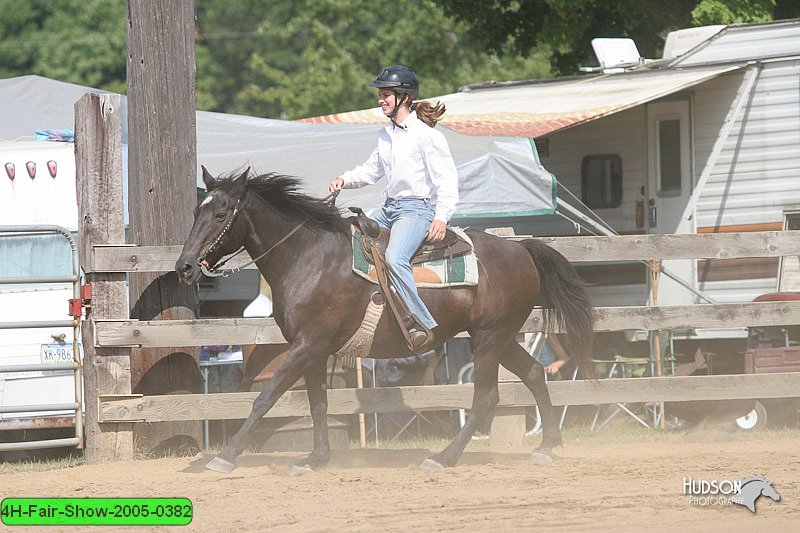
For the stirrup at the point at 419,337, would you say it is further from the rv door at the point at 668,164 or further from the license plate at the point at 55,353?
the rv door at the point at 668,164

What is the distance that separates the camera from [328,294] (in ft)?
25.0

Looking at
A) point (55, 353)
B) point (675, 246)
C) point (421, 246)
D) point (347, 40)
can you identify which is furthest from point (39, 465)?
point (347, 40)

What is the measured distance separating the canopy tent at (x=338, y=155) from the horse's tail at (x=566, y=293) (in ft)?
6.66

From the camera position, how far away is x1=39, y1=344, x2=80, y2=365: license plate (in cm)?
946

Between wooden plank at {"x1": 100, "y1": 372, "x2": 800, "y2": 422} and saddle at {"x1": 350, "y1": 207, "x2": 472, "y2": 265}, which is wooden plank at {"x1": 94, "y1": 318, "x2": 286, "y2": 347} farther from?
saddle at {"x1": 350, "y1": 207, "x2": 472, "y2": 265}

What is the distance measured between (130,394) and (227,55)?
40545 millimetres

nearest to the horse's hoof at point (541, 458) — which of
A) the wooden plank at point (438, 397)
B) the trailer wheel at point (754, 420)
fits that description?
the wooden plank at point (438, 397)

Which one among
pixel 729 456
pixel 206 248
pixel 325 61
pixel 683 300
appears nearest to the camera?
pixel 206 248

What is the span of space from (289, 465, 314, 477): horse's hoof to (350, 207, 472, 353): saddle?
1.08 meters

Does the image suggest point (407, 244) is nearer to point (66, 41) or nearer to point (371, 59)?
point (371, 59)

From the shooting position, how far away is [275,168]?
11.0 metres

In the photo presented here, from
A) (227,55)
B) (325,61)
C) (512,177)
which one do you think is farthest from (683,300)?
(227,55)

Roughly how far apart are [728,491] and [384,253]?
8.90ft

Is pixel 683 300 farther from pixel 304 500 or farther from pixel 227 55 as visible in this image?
pixel 227 55
